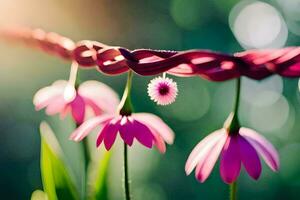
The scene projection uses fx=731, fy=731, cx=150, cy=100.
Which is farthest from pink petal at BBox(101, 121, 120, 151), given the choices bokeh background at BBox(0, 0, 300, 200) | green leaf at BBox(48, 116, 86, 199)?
bokeh background at BBox(0, 0, 300, 200)

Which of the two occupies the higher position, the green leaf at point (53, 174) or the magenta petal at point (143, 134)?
the magenta petal at point (143, 134)

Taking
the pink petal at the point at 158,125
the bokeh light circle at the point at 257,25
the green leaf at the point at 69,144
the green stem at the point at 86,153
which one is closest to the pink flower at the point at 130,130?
the pink petal at the point at 158,125

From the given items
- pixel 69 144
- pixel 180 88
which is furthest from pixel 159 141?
pixel 180 88

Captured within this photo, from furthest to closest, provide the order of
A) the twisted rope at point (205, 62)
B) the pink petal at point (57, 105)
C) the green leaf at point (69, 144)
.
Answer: the green leaf at point (69, 144), the pink petal at point (57, 105), the twisted rope at point (205, 62)

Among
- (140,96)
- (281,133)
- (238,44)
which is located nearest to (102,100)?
(140,96)

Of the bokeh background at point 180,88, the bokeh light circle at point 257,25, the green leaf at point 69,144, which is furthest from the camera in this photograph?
the bokeh light circle at point 257,25

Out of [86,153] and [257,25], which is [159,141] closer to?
[86,153]

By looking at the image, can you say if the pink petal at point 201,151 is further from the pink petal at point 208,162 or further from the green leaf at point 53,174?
the green leaf at point 53,174

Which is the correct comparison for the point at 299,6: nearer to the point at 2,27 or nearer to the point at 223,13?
the point at 223,13

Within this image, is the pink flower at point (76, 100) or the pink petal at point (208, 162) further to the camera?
the pink flower at point (76, 100)
